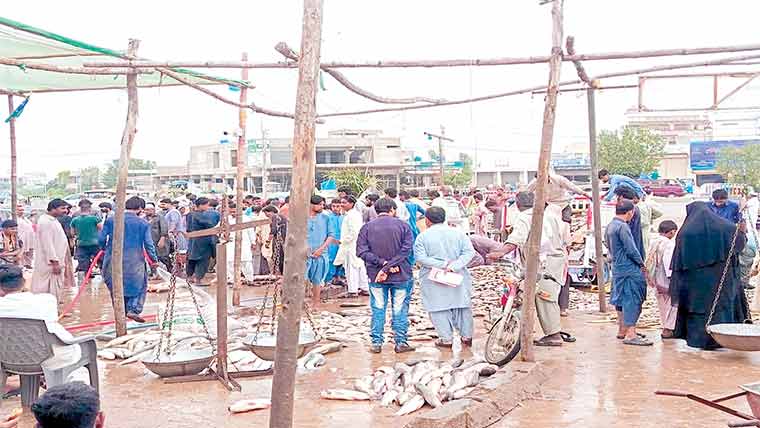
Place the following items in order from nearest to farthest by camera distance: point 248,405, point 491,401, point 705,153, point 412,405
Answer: point 491,401
point 412,405
point 248,405
point 705,153

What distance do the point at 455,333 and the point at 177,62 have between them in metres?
4.65

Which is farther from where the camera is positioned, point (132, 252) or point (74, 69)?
point (132, 252)

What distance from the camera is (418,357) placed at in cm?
838

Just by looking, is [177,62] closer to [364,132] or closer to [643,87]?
[643,87]

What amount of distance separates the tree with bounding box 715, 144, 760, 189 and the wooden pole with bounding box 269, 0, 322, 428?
4749cm

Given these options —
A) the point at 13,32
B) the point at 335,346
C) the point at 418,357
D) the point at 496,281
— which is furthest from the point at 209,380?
the point at 496,281

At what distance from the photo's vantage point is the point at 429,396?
6.43 m

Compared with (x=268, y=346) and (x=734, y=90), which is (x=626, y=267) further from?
(x=268, y=346)

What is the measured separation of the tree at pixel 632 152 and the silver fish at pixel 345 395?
5283 centimetres

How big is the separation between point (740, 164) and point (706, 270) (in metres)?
46.2

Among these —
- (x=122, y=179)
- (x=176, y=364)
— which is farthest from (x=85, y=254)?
(x=176, y=364)

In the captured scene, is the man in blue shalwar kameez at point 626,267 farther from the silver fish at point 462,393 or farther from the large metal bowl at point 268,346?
the large metal bowl at point 268,346

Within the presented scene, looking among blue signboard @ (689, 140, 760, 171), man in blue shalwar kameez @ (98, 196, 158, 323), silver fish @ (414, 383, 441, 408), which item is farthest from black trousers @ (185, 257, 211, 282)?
blue signboard @ (689, 140, 760, 171)

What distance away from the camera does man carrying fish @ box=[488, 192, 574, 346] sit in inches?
333
